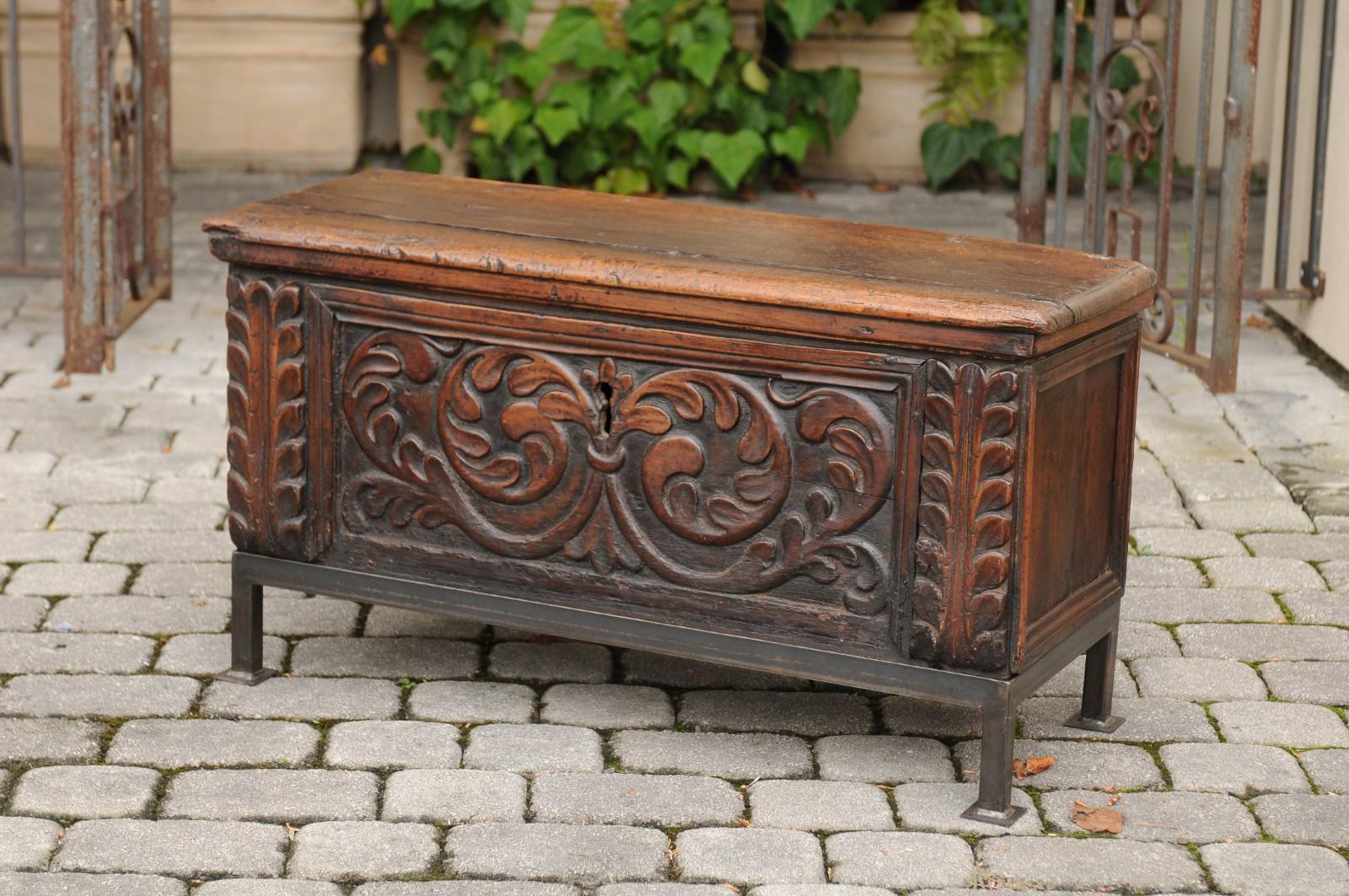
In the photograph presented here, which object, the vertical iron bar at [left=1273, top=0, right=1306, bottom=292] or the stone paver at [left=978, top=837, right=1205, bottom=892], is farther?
the vertical iron bar at [left=1273, top=0, right=1306, bottom=292]

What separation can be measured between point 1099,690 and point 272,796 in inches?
60.6

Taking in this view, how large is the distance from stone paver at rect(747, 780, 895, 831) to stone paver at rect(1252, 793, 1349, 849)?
0.65 metres

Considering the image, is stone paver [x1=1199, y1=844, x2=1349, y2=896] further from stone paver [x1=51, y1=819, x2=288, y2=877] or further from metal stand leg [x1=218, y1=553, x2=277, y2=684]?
metal stand leg [x1=218, y1=553, x2=277, y2=684]

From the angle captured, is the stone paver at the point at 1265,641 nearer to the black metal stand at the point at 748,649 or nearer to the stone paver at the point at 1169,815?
the black metal stand at the point at 748,649

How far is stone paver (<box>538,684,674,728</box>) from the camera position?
364 cm

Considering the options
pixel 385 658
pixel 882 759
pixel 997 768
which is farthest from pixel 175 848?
pixel 997 768

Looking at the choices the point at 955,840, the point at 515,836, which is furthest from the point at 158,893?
the point at 955,840

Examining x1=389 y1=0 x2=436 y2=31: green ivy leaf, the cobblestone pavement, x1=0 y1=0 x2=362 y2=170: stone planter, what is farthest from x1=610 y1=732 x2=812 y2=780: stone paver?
x1=0 y1=0 x2=362 y2=170: stone planter

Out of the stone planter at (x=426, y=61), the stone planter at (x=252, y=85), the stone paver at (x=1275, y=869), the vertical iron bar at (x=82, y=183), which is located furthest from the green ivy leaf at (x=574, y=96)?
the stone paver at (x=1275, y=869)

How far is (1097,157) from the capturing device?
6.25 m

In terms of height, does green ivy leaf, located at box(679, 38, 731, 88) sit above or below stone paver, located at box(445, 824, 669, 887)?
above

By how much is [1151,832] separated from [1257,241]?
523 cm

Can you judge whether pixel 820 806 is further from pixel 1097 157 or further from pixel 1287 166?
pixel 1287 166

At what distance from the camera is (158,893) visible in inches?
117
